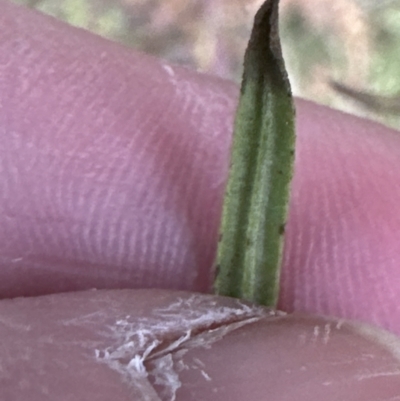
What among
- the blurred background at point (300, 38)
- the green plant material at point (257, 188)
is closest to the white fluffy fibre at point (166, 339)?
the green plant material at point (257, 188)

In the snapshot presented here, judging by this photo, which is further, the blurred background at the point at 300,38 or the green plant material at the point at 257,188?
the blurred background at the point at 300,38

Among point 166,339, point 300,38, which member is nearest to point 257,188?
point 166,339

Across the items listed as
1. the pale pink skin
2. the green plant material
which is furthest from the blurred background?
the green plant material

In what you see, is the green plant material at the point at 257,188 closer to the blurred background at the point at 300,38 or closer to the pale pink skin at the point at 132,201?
the pale pink skin at the point at 132,201

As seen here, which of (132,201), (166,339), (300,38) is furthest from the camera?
(300,38)

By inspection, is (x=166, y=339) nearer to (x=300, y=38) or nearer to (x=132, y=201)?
(x=132, y=201)

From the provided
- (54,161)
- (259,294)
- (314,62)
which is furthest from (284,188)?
(314,62)

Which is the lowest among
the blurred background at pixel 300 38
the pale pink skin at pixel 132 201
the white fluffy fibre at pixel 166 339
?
the white fluffy fibre at pixel 166 339
